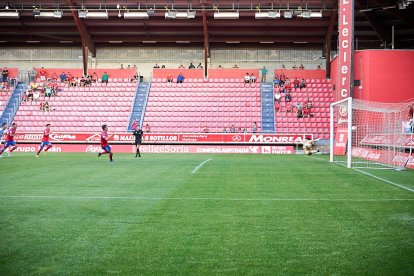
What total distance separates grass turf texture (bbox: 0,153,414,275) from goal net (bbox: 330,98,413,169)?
317 inches

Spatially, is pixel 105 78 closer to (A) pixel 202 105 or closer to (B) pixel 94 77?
(B) pixel 94 77

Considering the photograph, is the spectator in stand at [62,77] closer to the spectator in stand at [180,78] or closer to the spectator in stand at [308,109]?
the spectator in stand at [180,78]

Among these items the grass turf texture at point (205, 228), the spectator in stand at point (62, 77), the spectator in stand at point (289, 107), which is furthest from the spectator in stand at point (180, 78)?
the grass turf texture at point (205, 228)

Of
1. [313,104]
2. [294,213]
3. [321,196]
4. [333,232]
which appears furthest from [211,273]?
[313,104]

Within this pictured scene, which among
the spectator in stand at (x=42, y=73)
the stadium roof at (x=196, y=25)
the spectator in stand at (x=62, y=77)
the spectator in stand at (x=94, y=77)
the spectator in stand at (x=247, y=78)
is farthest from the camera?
the spectator in stand at (x=42, y=73)

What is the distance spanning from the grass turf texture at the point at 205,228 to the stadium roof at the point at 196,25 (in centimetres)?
2723

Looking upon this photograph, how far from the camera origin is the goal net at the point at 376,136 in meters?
20.0

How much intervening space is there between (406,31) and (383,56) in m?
8.56

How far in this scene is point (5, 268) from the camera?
15.8 ft

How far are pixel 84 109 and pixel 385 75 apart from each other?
24.3 metres

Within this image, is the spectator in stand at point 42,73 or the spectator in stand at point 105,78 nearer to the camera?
the spectator in stand at point 105,78

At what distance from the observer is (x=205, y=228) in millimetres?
6895

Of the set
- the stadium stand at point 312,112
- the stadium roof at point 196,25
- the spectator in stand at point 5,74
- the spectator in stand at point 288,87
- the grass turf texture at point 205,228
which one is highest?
the stadium roof at point 196,25

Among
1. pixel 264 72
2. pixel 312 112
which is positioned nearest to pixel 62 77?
pixel 264 72
